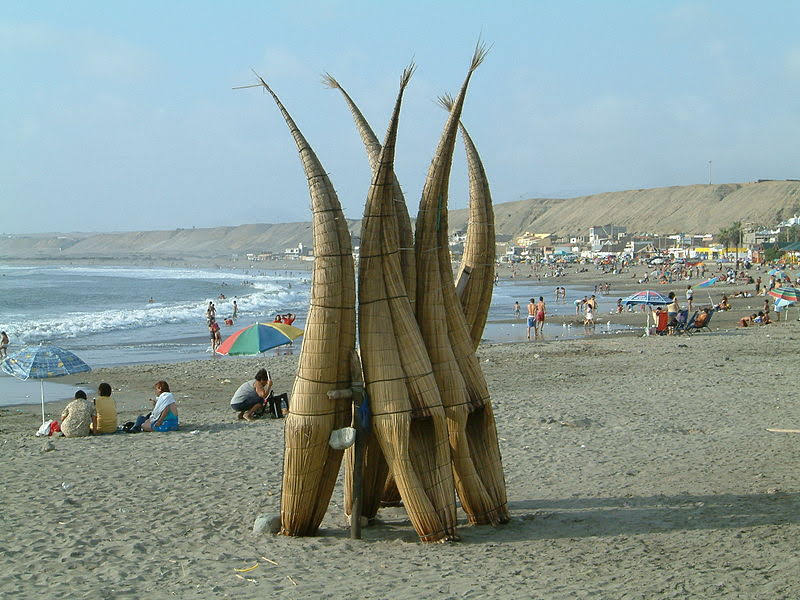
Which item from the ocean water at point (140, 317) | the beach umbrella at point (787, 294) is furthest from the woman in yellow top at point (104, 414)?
the beach umbrella at point (787, 294)

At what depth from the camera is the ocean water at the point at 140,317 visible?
89.2 feet

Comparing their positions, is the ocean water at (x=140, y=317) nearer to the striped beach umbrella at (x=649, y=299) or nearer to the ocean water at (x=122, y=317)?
the ocean water at (x=122, y=317)

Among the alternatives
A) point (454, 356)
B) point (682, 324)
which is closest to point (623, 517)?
point (454, 356)

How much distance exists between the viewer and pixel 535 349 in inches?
891

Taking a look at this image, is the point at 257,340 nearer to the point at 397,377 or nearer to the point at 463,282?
the point at 463,282

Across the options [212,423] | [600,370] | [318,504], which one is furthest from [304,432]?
[600,370]

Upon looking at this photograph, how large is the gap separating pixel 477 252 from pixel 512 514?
8.09ft

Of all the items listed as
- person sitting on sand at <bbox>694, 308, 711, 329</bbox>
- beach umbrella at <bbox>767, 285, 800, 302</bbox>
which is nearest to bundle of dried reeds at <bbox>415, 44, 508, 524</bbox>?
person sitting on sand at <bbox>694, 308, 711, 329</bbox>

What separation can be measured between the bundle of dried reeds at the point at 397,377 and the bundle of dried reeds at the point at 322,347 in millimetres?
181

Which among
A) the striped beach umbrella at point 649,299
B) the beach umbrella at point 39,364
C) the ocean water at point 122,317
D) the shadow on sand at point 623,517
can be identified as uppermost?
the striped beach umbrella at point 649,299

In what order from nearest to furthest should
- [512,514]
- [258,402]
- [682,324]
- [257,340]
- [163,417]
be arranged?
1. [512,514]
2. [163,417]
3. [258,402]
4. [257,340]
5. [682,324]

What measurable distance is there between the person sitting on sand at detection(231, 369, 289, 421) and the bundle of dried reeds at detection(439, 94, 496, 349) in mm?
5639

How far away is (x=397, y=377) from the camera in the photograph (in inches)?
263

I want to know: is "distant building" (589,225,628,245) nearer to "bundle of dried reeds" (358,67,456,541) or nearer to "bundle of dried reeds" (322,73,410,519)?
"bundle of dried reeds" (322,73,410,519)
